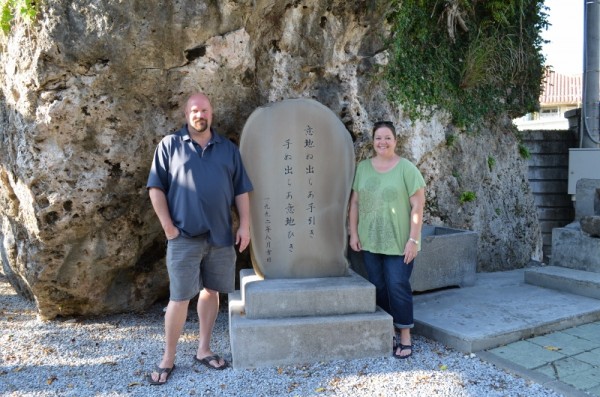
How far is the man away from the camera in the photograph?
3.38 m

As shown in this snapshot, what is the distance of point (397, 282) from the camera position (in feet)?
12.3

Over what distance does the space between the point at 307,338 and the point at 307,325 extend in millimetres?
97

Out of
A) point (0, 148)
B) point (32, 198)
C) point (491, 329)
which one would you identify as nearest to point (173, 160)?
point (32, 198)

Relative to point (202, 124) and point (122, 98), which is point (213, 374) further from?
point (122, 98)

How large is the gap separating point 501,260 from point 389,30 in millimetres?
3697

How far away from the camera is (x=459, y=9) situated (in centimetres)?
661

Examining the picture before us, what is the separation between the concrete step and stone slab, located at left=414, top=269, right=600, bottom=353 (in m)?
0.08

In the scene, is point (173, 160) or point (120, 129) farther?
point (120, 129)

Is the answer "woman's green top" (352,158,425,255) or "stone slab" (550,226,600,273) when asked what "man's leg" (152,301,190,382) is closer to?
"woman's green top" (352,158,425,255)

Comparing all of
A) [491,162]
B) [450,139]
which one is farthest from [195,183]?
[491,162]

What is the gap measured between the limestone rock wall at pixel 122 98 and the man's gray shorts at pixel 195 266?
52.0 inches

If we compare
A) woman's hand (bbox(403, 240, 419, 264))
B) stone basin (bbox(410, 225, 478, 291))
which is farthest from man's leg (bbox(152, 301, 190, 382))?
stone basin (bbox(410, 225, 478, 291))

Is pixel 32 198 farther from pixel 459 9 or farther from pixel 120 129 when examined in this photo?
pixel 459 9

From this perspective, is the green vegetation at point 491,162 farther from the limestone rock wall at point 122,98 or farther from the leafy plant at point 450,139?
the limestone rock wall at point 122,98
